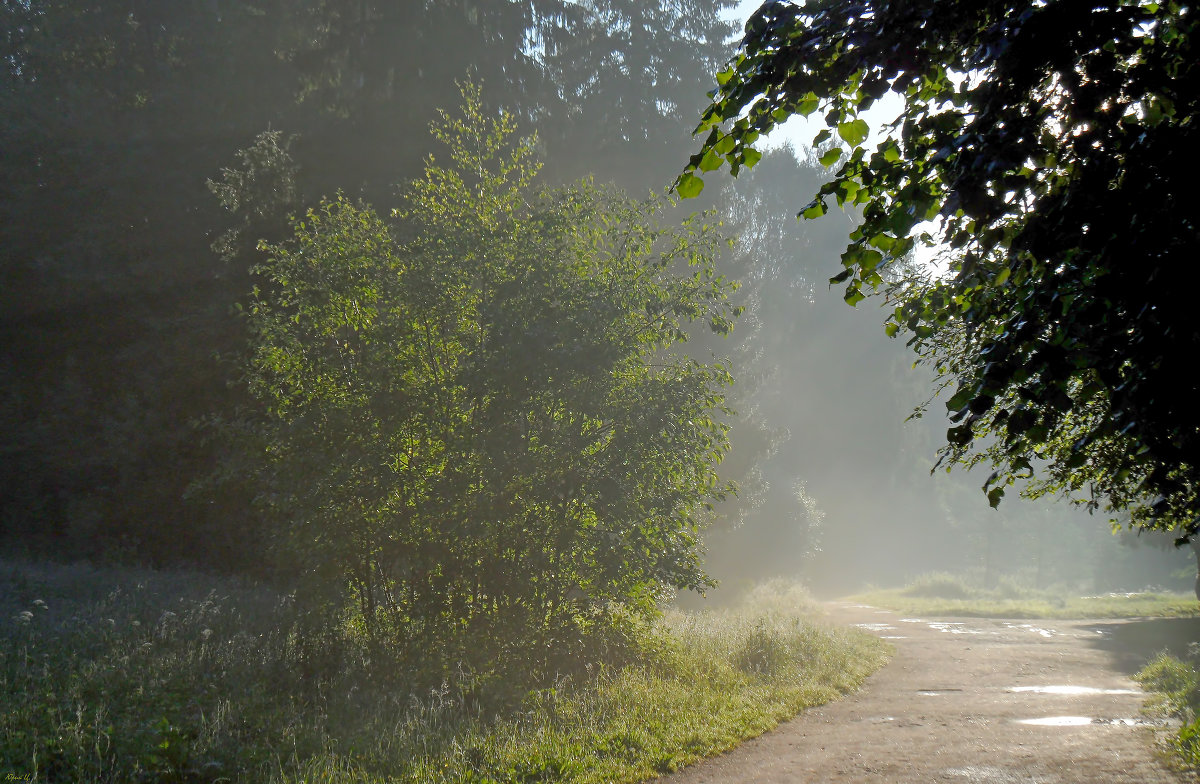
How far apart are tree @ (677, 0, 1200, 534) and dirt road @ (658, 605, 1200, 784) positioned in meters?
A: 5.19

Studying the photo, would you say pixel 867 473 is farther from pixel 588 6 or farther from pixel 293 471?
pixel 293 471

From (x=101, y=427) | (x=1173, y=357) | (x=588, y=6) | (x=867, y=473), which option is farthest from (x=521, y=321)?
(x=867, y=473)

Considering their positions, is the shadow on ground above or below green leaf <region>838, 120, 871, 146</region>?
below

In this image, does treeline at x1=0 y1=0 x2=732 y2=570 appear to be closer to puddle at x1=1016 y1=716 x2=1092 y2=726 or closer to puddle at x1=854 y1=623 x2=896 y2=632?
puddle at x1=1016 y1=716 x2=1092 y2=726

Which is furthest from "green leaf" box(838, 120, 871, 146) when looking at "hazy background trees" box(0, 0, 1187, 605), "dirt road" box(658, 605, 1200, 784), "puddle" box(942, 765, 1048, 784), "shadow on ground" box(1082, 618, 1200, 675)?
"shadow on ground" box(1082, 618, 1200, 675)

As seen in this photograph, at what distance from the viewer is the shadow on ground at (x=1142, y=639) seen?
18.6 m

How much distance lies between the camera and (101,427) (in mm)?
17031

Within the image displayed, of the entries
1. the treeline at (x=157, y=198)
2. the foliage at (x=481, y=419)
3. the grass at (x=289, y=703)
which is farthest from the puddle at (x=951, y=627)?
the treeline at (x=157, y=198)

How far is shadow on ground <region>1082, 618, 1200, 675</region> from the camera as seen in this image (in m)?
18.6

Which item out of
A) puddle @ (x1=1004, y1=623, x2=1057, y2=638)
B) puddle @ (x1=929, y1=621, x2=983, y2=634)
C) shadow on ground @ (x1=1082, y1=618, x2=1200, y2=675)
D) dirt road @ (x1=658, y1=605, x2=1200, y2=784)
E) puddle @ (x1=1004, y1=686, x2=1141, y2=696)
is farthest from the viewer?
puddle @ (x1=929, y1=621, x2=983, y2=634)

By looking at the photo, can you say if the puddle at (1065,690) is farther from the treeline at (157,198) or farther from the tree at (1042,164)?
the treeline at (157,198)

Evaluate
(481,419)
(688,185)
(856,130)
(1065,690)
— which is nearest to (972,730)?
(1065,690)

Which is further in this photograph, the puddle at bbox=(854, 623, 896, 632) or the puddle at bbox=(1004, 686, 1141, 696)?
the puddle at bbox=(854, 623, 896, 632)

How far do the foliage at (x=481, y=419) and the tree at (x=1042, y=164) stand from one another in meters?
6.48
